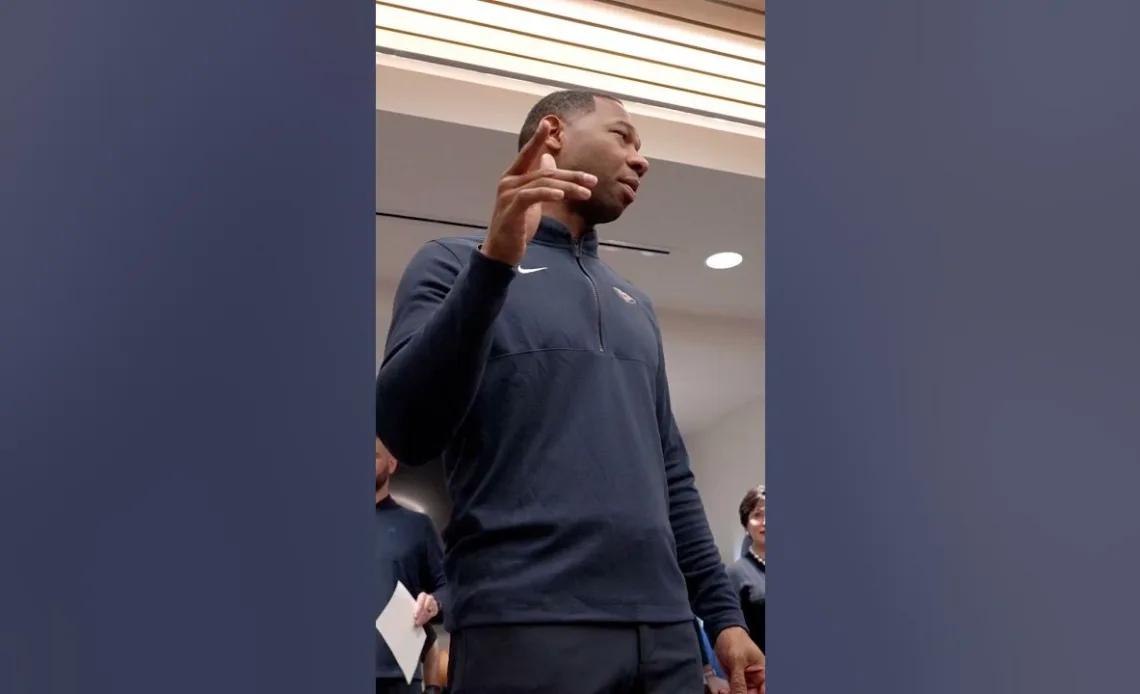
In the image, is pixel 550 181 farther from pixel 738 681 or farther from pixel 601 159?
pixel 738 681

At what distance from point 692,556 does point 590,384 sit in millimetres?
370

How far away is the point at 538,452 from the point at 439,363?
0.15m

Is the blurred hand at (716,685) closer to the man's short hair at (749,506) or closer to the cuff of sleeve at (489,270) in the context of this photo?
the cuff of sleeve at (489,270)

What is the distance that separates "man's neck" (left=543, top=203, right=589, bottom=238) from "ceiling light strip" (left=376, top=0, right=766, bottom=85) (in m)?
1.83

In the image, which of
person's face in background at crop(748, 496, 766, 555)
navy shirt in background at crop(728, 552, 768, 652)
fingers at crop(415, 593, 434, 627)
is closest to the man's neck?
fingers at crop(415, 593, 434, 627)

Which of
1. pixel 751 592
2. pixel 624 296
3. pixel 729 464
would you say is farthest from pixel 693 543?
pixel 729 464

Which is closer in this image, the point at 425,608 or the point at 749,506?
the point at 425,608

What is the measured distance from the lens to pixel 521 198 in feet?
3.97
